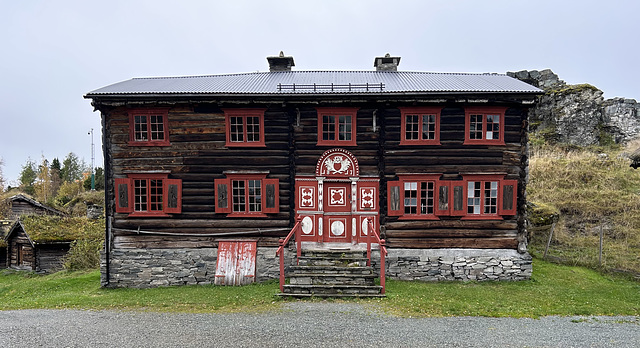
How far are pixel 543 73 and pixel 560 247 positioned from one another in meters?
25.5

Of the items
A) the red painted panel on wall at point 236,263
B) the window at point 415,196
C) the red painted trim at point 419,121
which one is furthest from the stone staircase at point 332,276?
the red painted trim at point 419,121

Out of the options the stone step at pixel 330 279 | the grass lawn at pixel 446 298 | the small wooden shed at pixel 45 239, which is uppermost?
the stone step at pixel 330 279

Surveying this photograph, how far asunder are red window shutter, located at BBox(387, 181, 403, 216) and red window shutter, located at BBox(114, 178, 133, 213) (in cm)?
984

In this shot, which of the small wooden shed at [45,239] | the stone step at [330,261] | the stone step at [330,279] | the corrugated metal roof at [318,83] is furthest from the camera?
the small wooden shed at [45,239]

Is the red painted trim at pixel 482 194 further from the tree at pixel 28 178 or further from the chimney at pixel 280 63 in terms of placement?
the tree at pixel 28 178

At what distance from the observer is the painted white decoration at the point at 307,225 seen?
548 inches

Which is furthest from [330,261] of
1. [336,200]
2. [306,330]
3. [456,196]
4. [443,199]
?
[456,196]

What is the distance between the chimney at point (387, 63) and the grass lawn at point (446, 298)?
35.0ft

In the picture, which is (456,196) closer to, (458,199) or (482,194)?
(458,199)

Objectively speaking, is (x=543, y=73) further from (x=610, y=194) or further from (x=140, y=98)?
(x=140, y=98)

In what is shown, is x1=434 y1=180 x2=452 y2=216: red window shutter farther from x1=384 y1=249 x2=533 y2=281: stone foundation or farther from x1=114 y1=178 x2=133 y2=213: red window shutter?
x1=114 y1=178 x2=133 y2=213: red window shutter

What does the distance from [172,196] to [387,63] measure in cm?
1209

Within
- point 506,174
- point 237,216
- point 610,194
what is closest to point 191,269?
point 237,216

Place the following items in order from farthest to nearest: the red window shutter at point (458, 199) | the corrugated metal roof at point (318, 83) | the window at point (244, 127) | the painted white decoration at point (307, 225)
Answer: the painted white decoration at point (307, 225)
the window at point (244, 127)
the red window shutter at point (458, 199)
the corrugated metal roof at point (318, 83)
